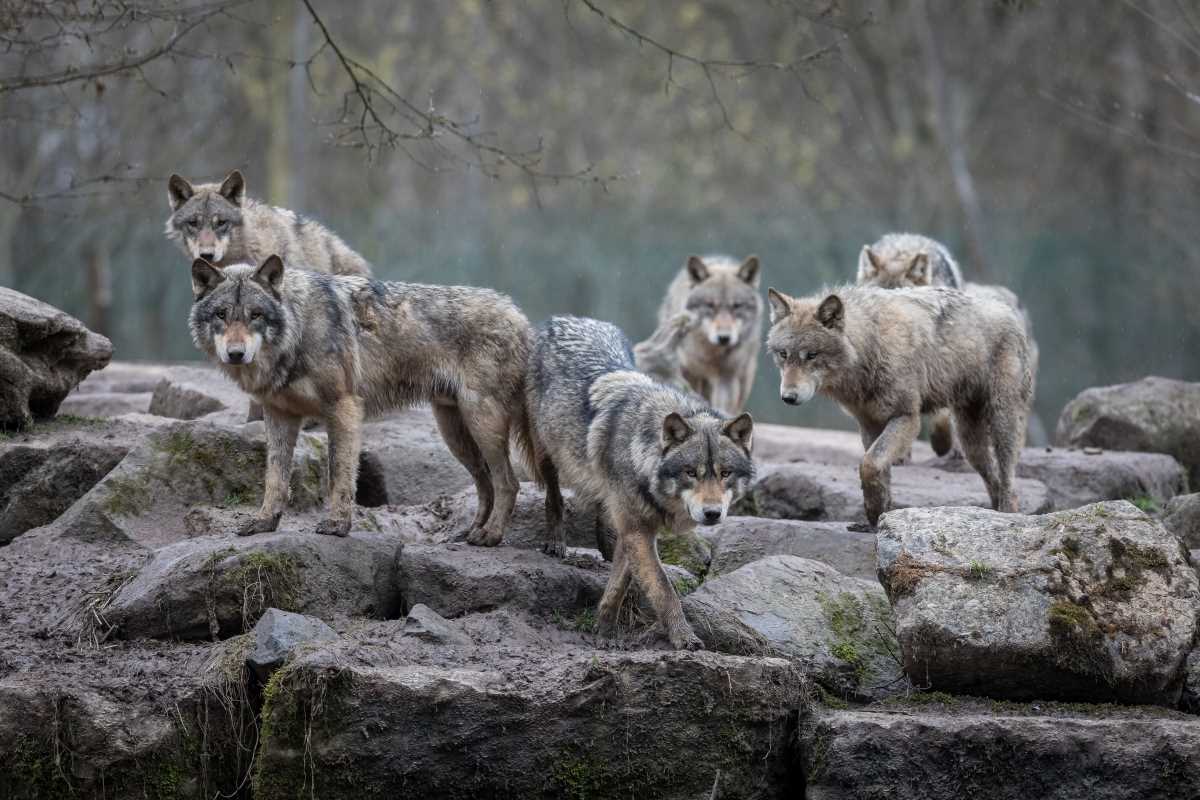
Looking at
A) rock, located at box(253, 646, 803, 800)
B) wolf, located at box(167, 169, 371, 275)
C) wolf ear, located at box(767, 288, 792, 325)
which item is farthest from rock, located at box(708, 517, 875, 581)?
wolf, located at box(167, 169, 371, 275)

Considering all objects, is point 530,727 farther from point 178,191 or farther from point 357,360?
point 178,191

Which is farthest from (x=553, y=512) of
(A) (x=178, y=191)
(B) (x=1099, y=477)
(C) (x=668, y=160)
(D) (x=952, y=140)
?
(C) (x=668, y=160)

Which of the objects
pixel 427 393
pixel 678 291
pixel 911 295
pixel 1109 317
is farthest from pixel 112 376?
pixel 1109 317

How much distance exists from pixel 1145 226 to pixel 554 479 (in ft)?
61.7

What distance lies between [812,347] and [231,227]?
152 inches

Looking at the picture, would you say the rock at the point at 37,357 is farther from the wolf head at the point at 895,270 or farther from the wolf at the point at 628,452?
the wolf head at the point at 895,270

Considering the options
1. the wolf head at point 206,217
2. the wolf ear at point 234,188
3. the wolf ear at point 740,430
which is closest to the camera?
the wolf ear at point 740,430

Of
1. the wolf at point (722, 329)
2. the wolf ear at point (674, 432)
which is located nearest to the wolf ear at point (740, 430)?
the wolf ear at point (674, 432)

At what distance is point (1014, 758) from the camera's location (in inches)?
231

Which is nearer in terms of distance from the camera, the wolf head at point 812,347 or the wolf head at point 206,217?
the wolf head at point 812,347

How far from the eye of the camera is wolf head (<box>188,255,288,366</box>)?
265 inches

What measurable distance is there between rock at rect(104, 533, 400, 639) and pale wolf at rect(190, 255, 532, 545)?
270 millimetres

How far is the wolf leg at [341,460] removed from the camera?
23.4 ft

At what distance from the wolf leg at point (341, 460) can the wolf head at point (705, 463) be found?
1741 mm
